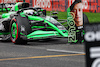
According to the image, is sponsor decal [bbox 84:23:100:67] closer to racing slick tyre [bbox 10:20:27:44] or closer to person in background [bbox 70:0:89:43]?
person in background [bbox 70:0:89:43]

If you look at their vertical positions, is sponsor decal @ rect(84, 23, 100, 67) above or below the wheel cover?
above

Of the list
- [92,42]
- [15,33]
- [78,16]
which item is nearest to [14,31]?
[15,33]

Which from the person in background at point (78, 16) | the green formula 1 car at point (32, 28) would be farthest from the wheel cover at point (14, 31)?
the person in background at point (78, 16)

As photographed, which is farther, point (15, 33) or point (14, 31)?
point (14, 31)

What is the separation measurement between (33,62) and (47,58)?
548 mm

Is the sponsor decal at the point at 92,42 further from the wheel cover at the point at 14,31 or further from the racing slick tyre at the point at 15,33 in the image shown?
the wheel cover at the point at 14,31

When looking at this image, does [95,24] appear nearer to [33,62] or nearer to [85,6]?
[33,62]

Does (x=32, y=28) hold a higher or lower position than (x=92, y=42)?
lower

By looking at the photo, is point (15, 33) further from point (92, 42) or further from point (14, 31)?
point (92, 42)

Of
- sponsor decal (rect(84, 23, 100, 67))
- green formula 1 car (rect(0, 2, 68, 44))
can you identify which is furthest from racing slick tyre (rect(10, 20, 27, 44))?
sponsor decal (rect(84, 23, 100, 67))

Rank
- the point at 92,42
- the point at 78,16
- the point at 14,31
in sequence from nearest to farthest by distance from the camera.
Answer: the point at 92,42 < the point at 78,16 < the point at 14,31

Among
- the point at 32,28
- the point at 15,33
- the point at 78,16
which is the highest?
the point at 78,16

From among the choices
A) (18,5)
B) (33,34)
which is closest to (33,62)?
(33,34)

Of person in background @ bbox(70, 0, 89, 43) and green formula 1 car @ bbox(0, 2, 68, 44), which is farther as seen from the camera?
green formula 1 car @ bbox(0, 2, 68, 44)
